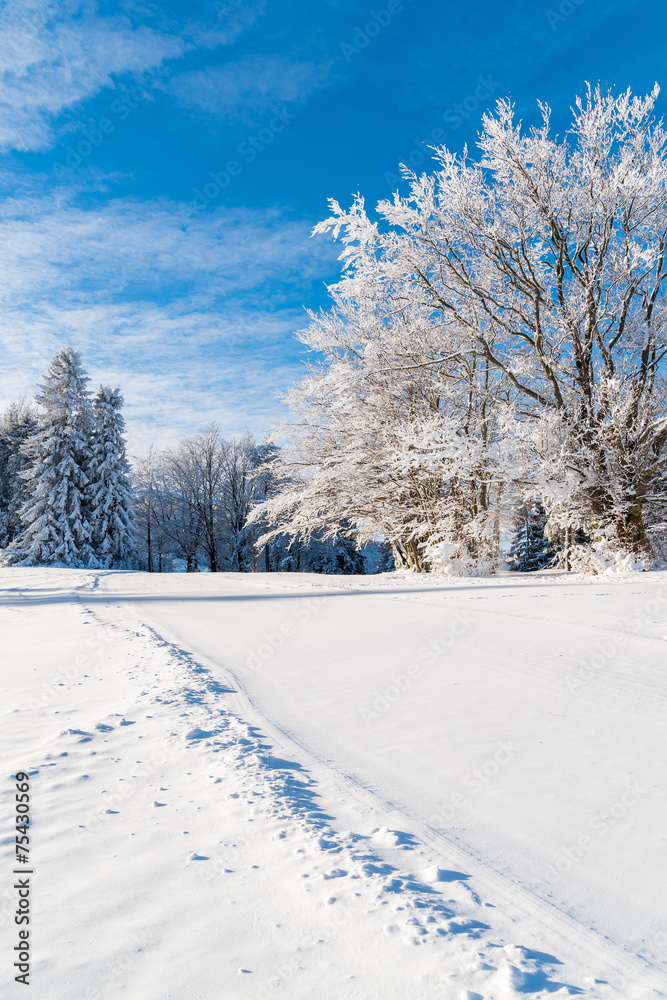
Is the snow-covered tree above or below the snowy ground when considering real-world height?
above

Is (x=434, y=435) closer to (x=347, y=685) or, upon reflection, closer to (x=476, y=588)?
(x=476, y=588)

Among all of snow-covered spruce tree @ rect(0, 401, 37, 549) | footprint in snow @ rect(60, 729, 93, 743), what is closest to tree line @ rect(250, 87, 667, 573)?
footprint in snow @ rect(60, 729, 93, 743)

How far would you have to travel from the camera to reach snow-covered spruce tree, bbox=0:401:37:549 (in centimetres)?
3541

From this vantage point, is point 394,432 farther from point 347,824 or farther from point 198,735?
point 347,824

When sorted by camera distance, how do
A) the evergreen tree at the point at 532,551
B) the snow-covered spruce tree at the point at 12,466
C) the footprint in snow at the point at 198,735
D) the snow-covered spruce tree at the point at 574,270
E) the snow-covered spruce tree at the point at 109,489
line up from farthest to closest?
1. the snow-covered spruce tree at the point at 12,466
2. the evergreen tree at the point at 532,551
3. the snow-covered spruce tree at the point at 109,489
4. the snow-covered spruce tree at the point at 574,270
5. the footprint in snow at the point at 198,735

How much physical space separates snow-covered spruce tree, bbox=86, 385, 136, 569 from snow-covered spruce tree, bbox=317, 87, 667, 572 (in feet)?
75.5

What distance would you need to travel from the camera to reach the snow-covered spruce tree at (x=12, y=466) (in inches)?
1394

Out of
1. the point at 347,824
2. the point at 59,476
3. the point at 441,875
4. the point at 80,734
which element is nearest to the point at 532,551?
the point at 59,476

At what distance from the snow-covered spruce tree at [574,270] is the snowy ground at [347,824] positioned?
7.90 metres

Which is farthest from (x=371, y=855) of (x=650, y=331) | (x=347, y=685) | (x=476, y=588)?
(x=650, y=331)

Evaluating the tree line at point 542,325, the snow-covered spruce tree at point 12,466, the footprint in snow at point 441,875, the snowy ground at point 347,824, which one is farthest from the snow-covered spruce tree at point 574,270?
the snow-covered spruce tree at point 12,466

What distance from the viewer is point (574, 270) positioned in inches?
515

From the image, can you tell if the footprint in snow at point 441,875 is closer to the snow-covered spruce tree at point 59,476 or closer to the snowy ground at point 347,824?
the snowy ground at point 347,824

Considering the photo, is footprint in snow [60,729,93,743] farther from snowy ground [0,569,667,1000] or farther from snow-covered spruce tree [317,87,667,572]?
snow-covered spruce tree [317,87,667,572]
